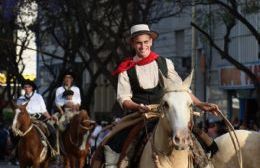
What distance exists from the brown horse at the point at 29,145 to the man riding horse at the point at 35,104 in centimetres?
56

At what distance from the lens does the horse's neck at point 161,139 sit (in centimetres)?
893

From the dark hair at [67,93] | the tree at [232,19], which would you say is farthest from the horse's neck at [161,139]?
the tree at [232,19]

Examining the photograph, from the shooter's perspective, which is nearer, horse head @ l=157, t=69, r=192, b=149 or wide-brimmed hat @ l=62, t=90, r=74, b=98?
horse head @ l=157, t=69, r=192, b=149

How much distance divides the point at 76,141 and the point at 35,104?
6.15ft

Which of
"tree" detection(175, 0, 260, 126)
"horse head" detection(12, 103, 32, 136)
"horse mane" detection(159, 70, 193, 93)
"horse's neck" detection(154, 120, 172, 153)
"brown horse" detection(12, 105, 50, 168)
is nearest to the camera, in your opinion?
"horse mane" detection(159, 70, 193, 93)

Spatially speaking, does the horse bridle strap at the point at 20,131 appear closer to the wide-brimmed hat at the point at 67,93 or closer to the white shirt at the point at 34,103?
the white shirt at the point at 34,103

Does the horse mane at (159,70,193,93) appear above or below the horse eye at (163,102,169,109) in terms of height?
above

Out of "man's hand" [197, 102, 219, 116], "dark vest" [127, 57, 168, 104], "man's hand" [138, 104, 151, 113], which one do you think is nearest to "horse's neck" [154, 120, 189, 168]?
"man's hand" [138, 104, 151, 113]

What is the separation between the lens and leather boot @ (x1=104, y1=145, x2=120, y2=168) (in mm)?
10062

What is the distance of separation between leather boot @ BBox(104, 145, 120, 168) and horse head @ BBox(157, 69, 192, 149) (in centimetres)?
136

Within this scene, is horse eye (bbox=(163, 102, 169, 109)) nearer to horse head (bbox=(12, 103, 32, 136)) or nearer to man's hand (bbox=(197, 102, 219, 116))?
man's hand (bbox=(197, 102, 219, 116))

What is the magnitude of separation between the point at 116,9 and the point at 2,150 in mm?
8265

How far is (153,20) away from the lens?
36.0 metres

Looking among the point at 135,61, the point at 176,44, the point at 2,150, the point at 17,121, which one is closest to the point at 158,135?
the point at 135,61
